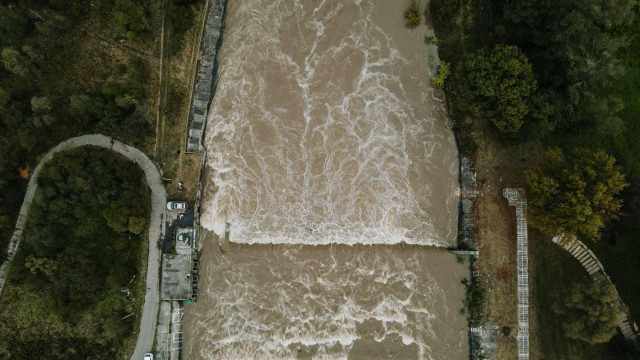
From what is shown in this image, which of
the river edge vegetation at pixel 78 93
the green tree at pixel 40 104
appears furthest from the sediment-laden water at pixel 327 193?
the green tree at pixel 40 104

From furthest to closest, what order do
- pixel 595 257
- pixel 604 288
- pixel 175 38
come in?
1. pixel 175 38
2. pixel 595 257
3. pixel 604 288

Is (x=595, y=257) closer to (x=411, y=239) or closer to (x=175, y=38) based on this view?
(x=411, y=239)

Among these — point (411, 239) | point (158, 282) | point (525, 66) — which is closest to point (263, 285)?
point (158, 282)

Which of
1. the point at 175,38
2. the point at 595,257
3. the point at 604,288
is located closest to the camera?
the point at 604,288

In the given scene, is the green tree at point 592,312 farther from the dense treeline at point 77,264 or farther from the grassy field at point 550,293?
the dense treeline at point 77,264

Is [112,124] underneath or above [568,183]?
above

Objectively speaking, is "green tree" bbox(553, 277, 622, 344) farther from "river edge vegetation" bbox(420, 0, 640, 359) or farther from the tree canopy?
the tree canopy
